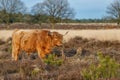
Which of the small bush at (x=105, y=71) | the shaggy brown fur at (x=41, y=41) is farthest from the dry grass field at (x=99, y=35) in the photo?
the small bush at (x=105, y=71)

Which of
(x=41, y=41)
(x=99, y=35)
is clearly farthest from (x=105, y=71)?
(x=99, y=35)

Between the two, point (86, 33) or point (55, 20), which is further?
point (55, 20)

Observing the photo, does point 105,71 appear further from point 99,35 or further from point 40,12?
point 40,12

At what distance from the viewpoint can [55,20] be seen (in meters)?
65.8

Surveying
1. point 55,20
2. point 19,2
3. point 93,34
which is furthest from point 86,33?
point 19,2

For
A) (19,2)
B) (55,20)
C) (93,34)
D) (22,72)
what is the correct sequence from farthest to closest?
(19,2) < (55,20) < (93,34) < (22,72)

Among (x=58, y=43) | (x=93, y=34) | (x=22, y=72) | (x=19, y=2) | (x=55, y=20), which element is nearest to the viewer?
(x=22, y=72)

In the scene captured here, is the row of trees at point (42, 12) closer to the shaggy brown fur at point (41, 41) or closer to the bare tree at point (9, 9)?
the bare tree at point (9, 9)

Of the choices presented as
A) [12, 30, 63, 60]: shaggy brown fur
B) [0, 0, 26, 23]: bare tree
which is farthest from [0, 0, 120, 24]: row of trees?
[12, 30, 63, 60]: shaggy brown fur

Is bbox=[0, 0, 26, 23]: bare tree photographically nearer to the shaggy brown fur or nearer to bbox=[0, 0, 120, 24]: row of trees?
bbox=[0, 0, 120, 24]: row of trees

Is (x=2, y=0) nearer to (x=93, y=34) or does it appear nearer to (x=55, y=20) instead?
(x=55, y=20)

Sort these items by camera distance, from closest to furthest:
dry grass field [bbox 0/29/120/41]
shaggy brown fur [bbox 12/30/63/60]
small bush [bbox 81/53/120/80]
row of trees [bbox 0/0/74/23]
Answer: small bush [bbox 81/53/120/80], shaggy brown fur [bbox 12/30/63/60], dry grass field [bbox 0/29/120/41], row of trees [bbox 0/0/74/23]

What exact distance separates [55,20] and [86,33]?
106 feet

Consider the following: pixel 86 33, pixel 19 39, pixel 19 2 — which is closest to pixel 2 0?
pixel 19 2
